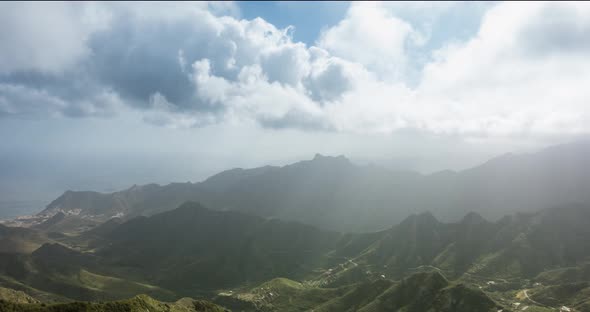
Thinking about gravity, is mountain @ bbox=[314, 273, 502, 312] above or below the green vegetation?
below

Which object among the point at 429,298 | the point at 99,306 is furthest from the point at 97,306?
the point at 429,298

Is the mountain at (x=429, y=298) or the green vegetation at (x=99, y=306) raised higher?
the green vegetation at (x=99, y=306)

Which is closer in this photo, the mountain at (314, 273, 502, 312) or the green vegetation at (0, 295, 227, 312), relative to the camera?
the green vegetation at (0, 295, 227, 312)

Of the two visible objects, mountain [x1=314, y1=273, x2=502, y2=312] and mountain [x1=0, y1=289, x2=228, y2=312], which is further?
mountain [x1=314, y1=273, x2=502, y2=312]

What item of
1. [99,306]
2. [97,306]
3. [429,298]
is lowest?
[429,298]

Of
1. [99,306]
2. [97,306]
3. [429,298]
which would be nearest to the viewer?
[97,306]

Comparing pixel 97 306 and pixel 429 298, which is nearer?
pixel 97 306

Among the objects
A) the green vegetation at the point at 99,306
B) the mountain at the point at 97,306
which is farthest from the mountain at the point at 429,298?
the green vegetation at the point at 99,306

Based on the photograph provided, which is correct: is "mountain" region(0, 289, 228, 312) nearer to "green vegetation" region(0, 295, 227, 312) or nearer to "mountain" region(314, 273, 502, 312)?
"green vegetation" region(0, 295, 227, 312)

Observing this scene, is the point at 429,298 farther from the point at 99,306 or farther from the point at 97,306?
the point at 97,306

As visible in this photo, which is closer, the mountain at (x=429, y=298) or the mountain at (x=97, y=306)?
the mountain at (x=97, y=306)

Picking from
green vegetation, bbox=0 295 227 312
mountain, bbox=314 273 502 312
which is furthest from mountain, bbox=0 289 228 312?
mountain, bbox=314 273 502 312

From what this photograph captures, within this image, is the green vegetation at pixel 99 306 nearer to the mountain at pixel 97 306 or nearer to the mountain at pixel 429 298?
the mountain at pixel 97 306

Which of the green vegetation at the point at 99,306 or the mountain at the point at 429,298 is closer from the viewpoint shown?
the green vegetation at the point at 99,306
